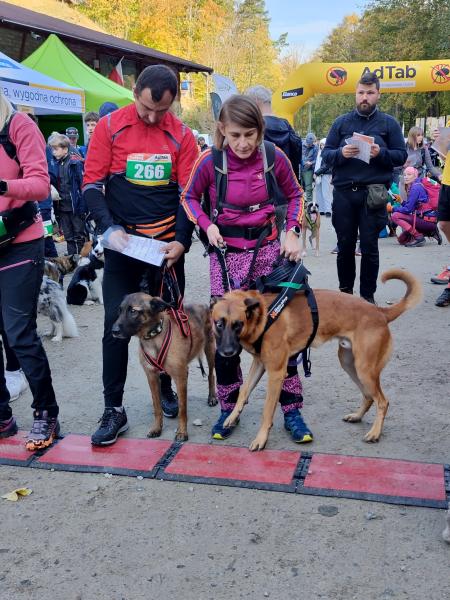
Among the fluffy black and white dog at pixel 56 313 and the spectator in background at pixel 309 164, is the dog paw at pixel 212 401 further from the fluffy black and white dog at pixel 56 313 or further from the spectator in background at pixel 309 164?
the spectator in background at pixel 309 164

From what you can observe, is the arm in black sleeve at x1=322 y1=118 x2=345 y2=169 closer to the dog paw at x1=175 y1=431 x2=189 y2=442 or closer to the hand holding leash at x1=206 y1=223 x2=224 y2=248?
the hand holding leash at x1=206 y1=223 x2=224 y2=248

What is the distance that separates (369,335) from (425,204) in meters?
8.25

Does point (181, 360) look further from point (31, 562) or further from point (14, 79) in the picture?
point (14, 79)

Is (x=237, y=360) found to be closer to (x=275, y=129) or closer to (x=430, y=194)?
(x=275, y=129)

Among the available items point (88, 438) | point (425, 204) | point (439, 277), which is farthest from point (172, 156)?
point (425, 204)

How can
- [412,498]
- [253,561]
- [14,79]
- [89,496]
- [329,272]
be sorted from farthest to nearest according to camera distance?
[14,79] → [329,272] → [89,496] → [412,498] → [253,561]

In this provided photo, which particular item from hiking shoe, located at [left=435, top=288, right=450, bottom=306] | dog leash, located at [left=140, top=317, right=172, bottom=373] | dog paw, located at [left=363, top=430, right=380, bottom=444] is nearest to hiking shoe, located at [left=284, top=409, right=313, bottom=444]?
dog paw, located at [left=363, top=430, right=380, bottom=444]

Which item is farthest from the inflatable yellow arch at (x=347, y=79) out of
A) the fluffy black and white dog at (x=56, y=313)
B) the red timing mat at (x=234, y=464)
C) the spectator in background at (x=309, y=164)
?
the red timing mat at (x=234, y=464)

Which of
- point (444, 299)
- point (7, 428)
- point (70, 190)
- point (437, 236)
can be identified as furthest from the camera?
point (437, 236)

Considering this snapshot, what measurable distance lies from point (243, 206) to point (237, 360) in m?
1.01

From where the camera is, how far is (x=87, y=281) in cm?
775

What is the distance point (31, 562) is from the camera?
2.74 meters

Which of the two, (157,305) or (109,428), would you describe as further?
(109,428)

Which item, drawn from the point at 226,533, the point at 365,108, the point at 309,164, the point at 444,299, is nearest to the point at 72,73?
the point at 309,164
